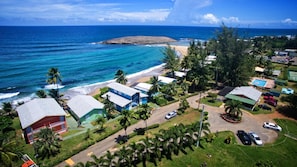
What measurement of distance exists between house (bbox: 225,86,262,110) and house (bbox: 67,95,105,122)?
35.4 meters

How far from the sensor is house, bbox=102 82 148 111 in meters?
50.7

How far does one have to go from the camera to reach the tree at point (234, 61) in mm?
64750

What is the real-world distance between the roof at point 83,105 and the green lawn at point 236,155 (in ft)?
74.1

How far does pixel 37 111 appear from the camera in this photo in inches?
1582

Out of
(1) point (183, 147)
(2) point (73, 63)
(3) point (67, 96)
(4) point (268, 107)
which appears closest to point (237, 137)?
(1) point (183, 147)

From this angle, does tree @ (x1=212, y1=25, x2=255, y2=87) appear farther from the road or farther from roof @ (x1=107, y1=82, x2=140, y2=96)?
roof @ (x1=107, y1=82, x2=140, y2=96)

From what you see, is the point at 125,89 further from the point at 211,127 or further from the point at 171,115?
the point at 211,127

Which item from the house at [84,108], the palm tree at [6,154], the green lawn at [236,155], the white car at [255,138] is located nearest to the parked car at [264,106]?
the green lawn at [236,155]

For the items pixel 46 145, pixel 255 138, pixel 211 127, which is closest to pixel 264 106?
pixel 255 138

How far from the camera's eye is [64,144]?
121 feet

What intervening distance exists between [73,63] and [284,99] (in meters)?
97.2

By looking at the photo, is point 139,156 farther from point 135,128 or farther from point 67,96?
point 67,96

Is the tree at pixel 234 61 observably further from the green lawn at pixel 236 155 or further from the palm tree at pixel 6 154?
the palm tree at pixel 6 154

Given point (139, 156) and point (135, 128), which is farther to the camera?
point (135, 128)
